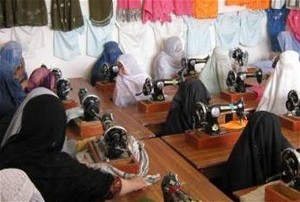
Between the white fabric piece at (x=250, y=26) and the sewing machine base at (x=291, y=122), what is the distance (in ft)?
11.1

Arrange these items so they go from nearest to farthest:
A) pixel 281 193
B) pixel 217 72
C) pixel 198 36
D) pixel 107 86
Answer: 1. pixel 281 193
2. pixel 217 72
3. pixel 107 86
4. pixel 198 36

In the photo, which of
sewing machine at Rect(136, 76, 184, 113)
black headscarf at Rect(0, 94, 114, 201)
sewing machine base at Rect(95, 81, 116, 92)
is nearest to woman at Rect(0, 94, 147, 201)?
black headscarf at Rect(0, 94, 114, 201)

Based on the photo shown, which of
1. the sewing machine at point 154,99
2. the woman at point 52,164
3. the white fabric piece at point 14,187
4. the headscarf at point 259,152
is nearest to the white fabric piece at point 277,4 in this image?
the sewing machine at point 154,99

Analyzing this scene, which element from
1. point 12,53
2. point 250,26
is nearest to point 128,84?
point 12,53

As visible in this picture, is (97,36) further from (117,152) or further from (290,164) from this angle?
(290,164)

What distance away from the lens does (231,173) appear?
8.21 ft

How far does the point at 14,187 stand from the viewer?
1553 millimetres

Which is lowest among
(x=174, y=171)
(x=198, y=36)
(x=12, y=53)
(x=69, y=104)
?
(x=174, y=171)

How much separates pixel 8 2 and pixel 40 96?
300 cm

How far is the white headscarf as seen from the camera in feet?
11.6

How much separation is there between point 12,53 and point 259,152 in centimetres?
343

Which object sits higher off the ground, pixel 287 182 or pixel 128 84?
pixel 128 84

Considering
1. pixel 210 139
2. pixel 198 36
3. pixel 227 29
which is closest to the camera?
pixel 210 139

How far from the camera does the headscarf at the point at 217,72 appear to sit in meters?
4.48
